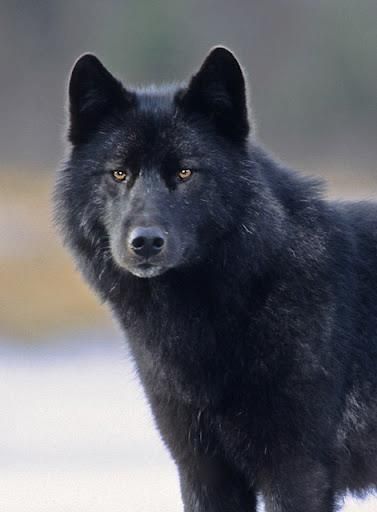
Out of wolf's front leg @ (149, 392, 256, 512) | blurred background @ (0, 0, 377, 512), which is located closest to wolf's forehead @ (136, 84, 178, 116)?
wolf's front leg @ (149, 392, 256, 512)

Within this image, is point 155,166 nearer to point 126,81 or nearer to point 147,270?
point 147,270

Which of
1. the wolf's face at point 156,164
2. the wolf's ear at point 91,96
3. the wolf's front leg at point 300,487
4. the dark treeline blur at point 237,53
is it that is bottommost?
the wolf's front leg at point 300,487

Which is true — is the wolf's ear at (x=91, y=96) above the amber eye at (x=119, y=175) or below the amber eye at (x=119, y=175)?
above

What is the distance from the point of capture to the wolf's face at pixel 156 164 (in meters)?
5.07

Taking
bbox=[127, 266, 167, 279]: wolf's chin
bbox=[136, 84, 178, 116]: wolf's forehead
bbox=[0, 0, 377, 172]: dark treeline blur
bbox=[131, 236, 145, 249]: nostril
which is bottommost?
bbox=[127, 266, 167, 279]: wolf's chin

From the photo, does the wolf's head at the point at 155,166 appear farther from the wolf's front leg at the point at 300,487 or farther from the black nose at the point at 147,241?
the wolf's front leg at the point at 300,487

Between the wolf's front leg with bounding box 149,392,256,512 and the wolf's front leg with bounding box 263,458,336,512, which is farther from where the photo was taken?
the wolf's front leg with bounding box 149,392,256,512

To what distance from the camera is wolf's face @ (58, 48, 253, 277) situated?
5070mm

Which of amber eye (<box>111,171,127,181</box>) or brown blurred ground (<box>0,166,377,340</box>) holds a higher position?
brown blurred ground (<box>0,166,377,340</box>)

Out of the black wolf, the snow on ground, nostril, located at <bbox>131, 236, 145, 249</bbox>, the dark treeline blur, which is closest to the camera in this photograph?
nostril, located at <bbox>131, 236, 145, 249</bbox>

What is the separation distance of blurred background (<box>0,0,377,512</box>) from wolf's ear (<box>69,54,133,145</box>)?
781 cm

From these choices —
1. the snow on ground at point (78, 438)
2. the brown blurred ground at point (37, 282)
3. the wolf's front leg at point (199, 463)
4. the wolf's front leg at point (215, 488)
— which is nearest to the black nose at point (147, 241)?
the wolf's front leg at point (199, 463)

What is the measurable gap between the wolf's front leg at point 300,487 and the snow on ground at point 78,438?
134cm

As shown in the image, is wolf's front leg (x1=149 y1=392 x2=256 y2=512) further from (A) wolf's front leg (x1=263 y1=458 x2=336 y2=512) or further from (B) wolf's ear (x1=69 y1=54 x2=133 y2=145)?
(B) wolf's ear (x1=69 y1=54 x2=133 y2=145)
